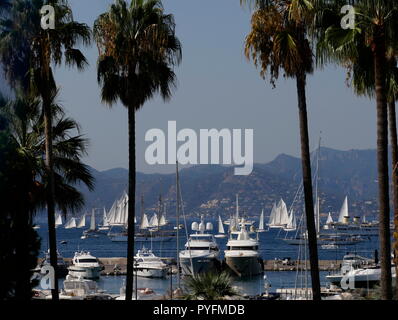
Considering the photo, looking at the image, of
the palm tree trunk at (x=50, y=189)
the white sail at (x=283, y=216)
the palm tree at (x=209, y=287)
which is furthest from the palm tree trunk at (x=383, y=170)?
the white sail at (x=283, y=216)

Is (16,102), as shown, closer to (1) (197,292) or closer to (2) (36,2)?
(2) (36,2)

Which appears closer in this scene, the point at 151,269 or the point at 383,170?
the point at 383,170

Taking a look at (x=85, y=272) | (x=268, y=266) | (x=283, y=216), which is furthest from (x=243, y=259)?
(x=283, y=216)

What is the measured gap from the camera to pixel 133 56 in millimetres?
25578

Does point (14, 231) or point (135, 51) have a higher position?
point (135, 51)

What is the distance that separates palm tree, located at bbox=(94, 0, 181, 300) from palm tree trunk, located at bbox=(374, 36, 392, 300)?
23.9 feet

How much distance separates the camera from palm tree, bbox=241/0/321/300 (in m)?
23.1

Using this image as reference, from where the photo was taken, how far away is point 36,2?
24312 mm

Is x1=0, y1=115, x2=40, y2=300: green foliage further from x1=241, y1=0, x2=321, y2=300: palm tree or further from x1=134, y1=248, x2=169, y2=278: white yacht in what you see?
x1=134, y1=248, x2=169, y2=278: white yacht

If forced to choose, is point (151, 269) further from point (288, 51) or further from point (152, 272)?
point (288, 51)

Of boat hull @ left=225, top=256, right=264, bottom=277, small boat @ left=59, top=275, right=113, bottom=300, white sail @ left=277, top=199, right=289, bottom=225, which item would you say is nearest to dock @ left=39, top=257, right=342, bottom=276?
boat hull @ left=225, top=256, right=264, bottom=277

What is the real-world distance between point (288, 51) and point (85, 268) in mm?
92294
